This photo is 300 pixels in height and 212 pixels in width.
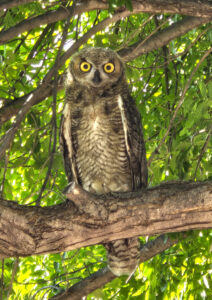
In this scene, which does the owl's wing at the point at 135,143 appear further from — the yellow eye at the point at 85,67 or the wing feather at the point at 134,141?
the yellow eye at the point at 85,67

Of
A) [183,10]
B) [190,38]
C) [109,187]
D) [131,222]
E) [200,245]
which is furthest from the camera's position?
[190,38]

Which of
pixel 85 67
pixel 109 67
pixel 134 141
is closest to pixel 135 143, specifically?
pixel 134 141

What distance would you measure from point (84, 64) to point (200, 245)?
177 centimetres

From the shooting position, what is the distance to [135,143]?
142 inches

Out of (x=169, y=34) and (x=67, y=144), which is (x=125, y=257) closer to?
(x=67, y=144)

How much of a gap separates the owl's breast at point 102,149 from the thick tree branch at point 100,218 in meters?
1.14

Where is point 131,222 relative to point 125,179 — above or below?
below

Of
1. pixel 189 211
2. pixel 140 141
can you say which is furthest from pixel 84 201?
pixel 140 141

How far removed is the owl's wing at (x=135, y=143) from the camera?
359cm

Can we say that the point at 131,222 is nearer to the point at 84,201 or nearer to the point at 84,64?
the point at 84,201

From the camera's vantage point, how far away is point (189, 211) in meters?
2.40

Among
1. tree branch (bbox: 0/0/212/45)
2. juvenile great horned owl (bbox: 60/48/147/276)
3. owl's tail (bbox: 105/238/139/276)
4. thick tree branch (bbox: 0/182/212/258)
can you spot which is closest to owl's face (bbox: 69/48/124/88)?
juvenile great horned owl (bbox: 60/48/147/276)

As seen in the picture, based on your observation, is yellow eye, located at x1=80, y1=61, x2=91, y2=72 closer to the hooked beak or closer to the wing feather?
the hooked beak

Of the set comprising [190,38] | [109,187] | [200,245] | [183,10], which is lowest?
[200,245]
